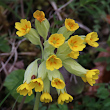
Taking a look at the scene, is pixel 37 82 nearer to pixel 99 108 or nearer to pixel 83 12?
pixel 99 108

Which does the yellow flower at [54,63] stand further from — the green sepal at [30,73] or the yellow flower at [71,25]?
the yellow flower at [71,25]

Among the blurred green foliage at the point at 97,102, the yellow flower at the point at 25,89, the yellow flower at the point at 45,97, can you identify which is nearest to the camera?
the yellow flower at the point at 25,89

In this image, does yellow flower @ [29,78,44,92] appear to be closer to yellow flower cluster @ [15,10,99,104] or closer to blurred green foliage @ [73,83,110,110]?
yellow flower cluster @ [15,10,99,104]

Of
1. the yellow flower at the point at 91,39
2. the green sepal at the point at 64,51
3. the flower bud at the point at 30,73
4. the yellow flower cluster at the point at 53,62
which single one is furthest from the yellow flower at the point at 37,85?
the yellow flower at the point at 91,39

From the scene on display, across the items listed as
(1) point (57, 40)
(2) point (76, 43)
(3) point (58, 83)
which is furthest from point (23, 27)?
(3) point (58, 83)

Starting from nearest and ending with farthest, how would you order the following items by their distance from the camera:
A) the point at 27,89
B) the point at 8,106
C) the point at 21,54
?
the point at 27,89, the point at 8,106, the point at 21,54

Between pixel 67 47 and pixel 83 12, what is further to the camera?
pixel 83 12

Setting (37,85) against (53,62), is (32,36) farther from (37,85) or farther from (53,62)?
(37,85)

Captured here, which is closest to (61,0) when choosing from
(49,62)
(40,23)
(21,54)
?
(21,54)
